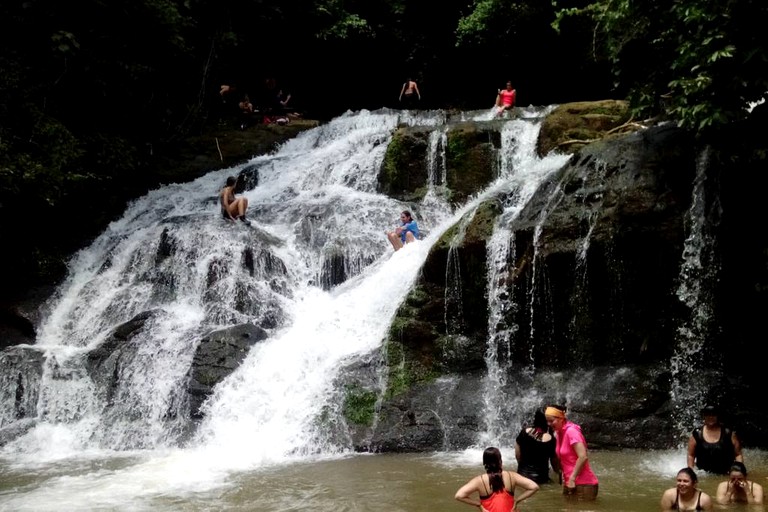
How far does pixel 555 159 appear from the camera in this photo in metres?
13.6

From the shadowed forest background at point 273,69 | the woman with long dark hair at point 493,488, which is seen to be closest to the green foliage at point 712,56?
the shadowed forest background at point 273,69

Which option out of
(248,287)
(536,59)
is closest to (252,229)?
(248,287)

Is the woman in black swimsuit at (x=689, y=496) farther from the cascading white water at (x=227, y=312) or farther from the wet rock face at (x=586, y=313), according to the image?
the cascading white water at (x=227, y=312)

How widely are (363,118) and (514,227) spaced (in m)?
9.93

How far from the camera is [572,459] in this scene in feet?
20.3

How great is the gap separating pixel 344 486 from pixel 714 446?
3.53m

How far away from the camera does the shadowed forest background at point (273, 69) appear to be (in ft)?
30.3

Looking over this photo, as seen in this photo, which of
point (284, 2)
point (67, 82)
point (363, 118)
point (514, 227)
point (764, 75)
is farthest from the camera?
point (284, 2)

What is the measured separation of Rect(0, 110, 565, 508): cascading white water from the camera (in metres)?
9.58

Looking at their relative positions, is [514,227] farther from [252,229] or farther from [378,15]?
[378,15]

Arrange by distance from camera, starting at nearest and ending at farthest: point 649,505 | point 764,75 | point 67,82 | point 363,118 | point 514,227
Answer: point 649,505
point 764,75
point 514,227
point 67,82
point 363,118

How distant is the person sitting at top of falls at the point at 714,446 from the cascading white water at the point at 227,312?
4151 mm

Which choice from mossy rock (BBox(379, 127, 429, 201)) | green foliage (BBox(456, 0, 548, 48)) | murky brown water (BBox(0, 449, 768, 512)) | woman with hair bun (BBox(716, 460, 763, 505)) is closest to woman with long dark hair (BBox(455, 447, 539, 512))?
murky brown water (BBox(0, 449, 768, 512))

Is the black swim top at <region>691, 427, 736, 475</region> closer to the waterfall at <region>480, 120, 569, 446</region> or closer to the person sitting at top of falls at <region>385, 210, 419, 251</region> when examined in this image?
the waterfall at <region>480, 120, 569, 446</region>
